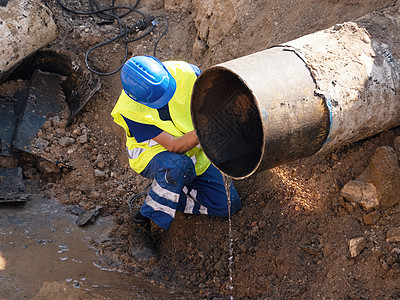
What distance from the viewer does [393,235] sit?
10.2 feet

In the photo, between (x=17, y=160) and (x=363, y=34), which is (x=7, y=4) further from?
(x=363, y=34)

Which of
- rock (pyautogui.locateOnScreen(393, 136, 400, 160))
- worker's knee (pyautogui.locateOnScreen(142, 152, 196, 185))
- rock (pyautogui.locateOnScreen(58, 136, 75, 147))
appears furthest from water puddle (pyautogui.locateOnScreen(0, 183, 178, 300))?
rock (pyautogui.locateOnScreen(393, 136, 400, 160))

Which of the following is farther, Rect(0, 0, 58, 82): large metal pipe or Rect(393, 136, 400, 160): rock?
Rect(0, 0, 58, 82): large metal pipe

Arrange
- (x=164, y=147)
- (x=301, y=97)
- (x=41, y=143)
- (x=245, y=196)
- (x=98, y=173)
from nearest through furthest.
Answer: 1. (x=301, y=97)
2. (x=164, y=147)
3. (x=245, y=196)
4. (x=98, y=173)
5. (x=41, y=143)

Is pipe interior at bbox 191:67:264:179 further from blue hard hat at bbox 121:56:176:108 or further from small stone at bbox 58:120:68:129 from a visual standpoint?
small stone at bbox 58:120:68:129

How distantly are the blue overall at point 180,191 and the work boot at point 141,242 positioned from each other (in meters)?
0.17

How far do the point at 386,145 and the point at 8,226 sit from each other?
116 inches

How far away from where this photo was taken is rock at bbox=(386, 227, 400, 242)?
10.1 feet

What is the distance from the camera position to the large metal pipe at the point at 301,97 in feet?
9.03

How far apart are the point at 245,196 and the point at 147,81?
1.34m

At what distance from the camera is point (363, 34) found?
323cm

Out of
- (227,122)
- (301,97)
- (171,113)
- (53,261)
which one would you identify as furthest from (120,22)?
(301,97)

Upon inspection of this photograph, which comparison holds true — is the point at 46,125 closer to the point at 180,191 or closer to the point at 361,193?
the point at 180,191

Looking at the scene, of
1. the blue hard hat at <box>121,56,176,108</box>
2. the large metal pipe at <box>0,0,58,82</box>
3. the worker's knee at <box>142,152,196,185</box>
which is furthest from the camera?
the large metal pipe at <box>0,0,58,82</box>
